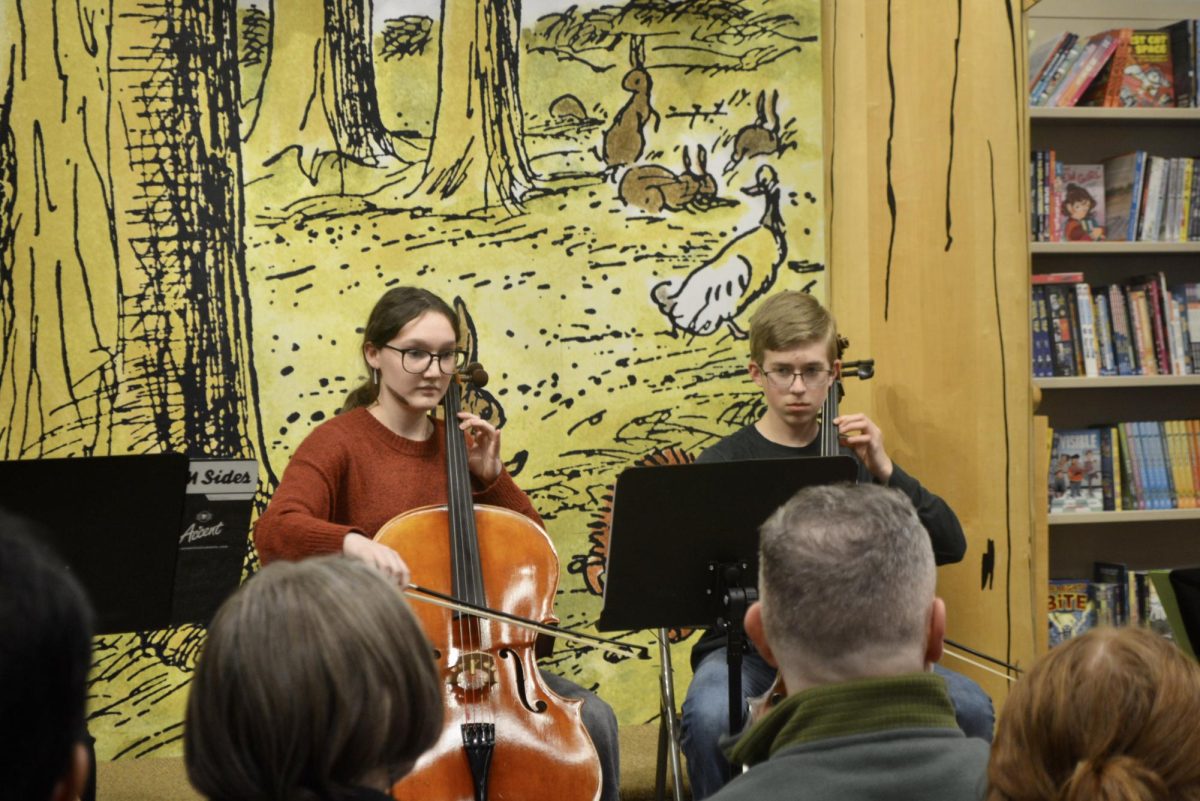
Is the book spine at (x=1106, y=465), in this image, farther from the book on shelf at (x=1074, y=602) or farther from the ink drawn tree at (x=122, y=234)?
the ink drawn tree at (x=122, y=234)

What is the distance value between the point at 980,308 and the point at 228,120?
6.62 feet

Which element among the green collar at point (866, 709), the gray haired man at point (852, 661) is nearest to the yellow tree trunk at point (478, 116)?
the gray haired man at point (852, 661)

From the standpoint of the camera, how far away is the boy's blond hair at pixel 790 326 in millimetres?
2840

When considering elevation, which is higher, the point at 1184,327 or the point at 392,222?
the point at 392,222

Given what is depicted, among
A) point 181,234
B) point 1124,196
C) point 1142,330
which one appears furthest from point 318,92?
point 1142,330

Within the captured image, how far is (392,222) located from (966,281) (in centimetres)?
152

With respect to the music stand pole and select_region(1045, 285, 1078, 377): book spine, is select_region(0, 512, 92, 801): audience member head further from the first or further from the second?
select_region(1045, 285, 1078, 377): book spine

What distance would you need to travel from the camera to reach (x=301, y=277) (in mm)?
3289

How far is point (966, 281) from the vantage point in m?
3.20

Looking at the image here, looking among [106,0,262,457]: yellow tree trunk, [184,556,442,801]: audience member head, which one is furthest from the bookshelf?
[184,556,442,801]: audience member head

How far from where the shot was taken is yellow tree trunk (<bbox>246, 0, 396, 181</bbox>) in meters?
3.26

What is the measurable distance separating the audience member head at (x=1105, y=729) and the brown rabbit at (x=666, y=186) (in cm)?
252

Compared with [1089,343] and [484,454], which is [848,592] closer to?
[484,454]

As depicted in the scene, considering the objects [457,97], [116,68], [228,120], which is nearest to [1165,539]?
[457,97]
